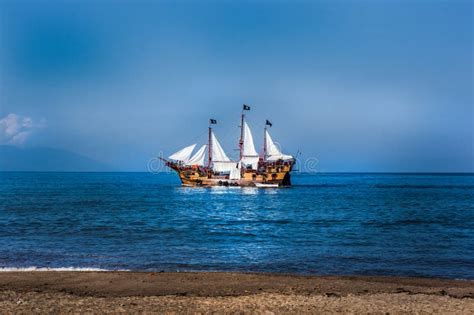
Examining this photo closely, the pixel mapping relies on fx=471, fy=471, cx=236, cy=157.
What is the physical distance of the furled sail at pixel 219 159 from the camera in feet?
349

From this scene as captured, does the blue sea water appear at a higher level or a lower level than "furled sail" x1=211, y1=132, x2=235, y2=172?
lower

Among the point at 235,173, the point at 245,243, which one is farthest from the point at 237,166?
the point at 245,243

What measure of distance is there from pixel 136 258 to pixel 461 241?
17.6 m

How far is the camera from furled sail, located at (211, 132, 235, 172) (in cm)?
10649

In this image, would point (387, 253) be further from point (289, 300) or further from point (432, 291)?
point (289, 300)

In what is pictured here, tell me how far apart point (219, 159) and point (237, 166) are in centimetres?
454

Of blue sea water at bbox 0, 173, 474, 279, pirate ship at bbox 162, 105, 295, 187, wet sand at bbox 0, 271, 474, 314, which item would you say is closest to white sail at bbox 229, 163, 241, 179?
pirate ship at bbox 162, 105, 295, 187

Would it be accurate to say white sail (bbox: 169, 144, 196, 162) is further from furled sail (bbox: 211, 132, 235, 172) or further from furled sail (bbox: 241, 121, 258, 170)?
furled sail (bbox: 241, 121, 258, 170)

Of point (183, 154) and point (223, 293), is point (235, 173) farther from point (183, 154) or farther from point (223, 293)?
point (223, 293)

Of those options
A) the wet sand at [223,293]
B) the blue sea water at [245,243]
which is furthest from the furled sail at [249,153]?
the wet sand at [223,293]

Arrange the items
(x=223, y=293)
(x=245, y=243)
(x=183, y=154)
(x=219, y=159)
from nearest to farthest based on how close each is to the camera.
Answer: (x=223, y=293) → (x=245, y=243) → (x=183, y=154) → (x=219, y=159)

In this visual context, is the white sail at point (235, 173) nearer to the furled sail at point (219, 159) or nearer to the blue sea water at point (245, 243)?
the furled sail at point (219, 159)

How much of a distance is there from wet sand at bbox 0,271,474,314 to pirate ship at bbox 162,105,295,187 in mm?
85418

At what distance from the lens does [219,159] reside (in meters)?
108
